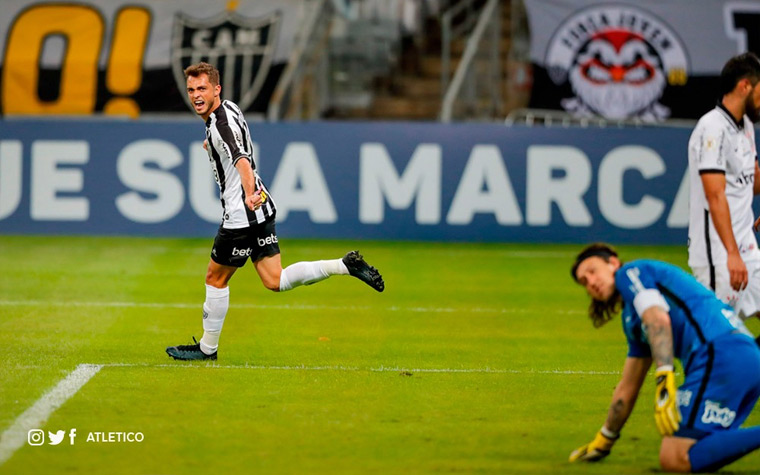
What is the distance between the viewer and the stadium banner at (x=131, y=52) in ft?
65.7

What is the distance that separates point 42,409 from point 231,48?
1390 centimetres

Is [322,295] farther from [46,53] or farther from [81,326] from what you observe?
[46,53]

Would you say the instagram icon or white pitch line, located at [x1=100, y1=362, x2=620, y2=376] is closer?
the instagram icon

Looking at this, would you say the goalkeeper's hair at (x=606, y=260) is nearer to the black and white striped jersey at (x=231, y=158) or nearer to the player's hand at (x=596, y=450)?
the player's hand at (x=596, y=450)

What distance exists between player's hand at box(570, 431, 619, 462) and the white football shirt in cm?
165

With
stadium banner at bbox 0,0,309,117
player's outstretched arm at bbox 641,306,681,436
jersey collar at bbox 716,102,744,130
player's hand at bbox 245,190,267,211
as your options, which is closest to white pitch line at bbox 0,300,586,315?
player's hand at bbox 245,190,267,211

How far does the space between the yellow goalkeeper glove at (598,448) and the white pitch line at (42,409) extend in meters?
2.90

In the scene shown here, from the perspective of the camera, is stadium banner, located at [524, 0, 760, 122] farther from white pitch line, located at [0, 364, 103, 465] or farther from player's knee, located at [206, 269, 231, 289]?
white pitch line, located at [0, 364, 103, 465]

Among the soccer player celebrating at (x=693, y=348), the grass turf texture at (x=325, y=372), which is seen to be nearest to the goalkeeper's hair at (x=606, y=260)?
the soccer player celebrating at (x=693, y=348)

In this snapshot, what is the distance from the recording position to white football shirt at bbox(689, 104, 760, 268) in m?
7.01

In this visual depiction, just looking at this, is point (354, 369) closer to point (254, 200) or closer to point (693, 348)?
point (254, 200)

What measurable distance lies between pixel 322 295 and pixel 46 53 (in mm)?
9977

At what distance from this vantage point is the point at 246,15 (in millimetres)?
20547

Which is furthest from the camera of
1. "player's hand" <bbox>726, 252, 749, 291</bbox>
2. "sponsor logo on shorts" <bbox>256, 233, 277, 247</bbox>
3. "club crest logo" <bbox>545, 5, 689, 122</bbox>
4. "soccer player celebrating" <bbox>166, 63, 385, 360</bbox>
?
"club crest logo" <bbox>545, 5, 689, 122</bbox>
